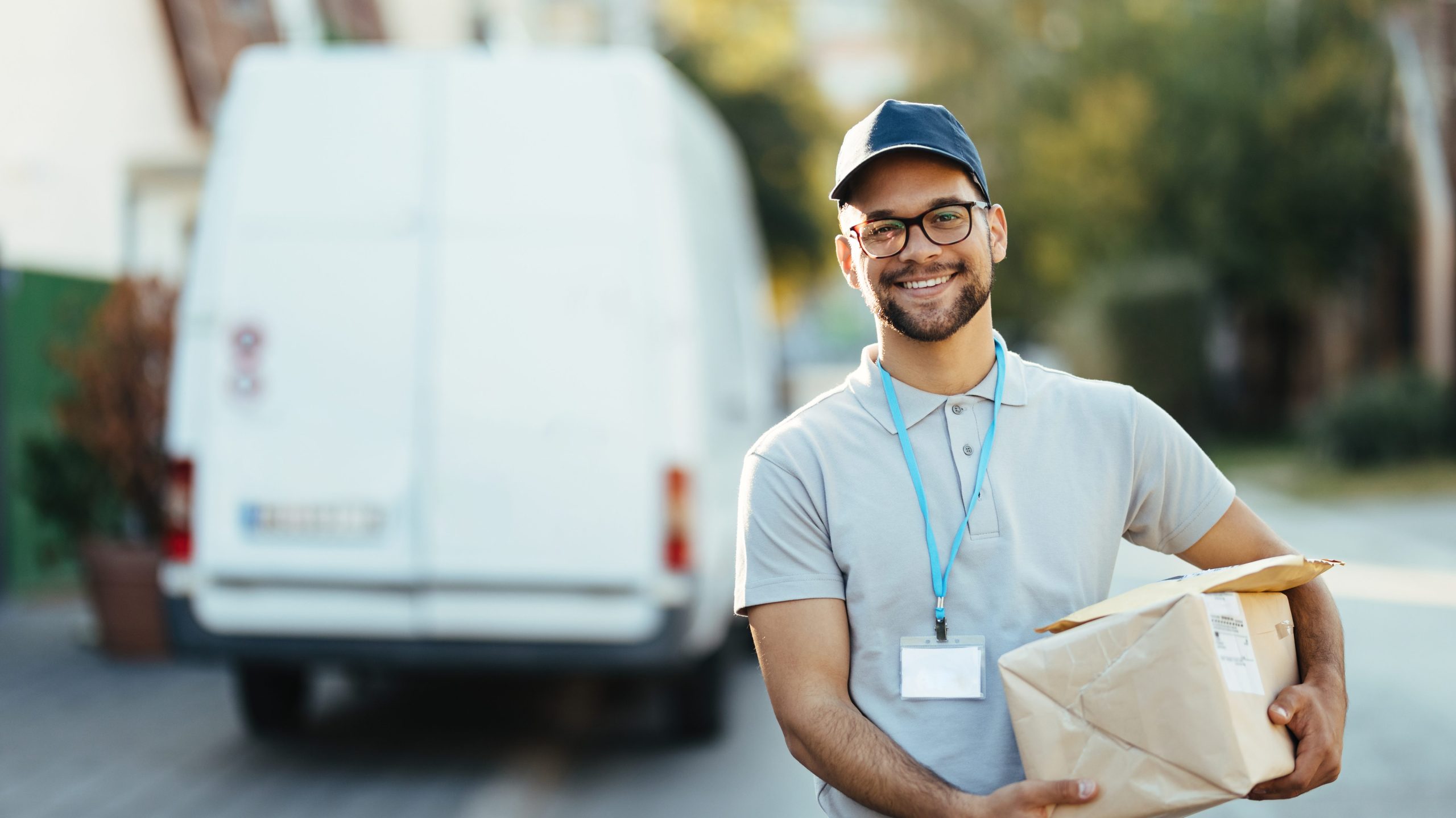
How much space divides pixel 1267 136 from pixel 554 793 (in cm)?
1766

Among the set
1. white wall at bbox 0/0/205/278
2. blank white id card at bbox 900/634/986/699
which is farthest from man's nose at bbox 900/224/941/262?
white wall at bbox 0/0/205/278

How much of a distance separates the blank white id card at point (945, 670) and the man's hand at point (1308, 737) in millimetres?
403

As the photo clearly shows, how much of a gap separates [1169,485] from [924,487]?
43cm

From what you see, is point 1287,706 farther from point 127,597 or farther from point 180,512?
point 127,597

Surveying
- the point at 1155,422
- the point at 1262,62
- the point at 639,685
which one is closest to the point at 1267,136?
the point at 1262,62

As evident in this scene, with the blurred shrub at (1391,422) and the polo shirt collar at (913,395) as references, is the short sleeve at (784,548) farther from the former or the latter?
the blurred shrub at (1391,422)

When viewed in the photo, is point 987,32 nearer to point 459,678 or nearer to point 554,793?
point 459,678

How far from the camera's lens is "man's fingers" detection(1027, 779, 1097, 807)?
1.97 metres

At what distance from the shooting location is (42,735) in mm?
6723

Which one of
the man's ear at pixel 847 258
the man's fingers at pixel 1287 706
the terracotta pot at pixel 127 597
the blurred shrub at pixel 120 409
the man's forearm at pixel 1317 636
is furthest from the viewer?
the blurred shrub at pixel 120 409

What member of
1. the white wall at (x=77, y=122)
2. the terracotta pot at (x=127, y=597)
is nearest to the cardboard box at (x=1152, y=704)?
the terracotta pot at (x=127, y=597)

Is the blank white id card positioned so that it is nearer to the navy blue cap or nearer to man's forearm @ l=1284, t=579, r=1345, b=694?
man's forearm @ l=1284, t=579, r=1345, b=694

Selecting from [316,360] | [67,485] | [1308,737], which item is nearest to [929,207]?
[1308,737]

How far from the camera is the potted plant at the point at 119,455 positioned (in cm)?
845
